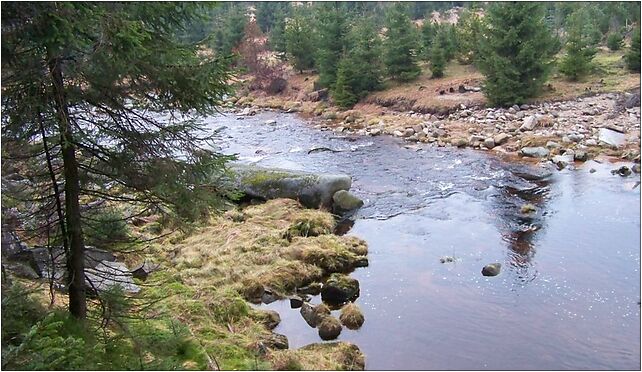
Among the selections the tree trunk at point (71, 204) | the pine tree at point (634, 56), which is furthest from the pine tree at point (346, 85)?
the tree trunk at point (71, 204)

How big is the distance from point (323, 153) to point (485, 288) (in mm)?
12611

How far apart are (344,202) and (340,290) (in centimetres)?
562

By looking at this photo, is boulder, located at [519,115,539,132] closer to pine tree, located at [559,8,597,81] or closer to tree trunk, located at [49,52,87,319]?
pine tree, located at [559,8,597,81]

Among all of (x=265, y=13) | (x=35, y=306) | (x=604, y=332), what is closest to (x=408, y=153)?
(x=604, y=332)

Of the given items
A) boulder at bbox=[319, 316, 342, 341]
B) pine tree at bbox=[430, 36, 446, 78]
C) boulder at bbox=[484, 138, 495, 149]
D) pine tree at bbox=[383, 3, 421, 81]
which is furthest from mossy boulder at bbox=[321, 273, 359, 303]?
pine tree at bbox=[430, 36, 446, 78]

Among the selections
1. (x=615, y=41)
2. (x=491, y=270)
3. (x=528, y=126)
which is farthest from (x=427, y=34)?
(x=491, y=270)

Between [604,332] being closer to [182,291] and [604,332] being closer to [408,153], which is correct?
[182,291]

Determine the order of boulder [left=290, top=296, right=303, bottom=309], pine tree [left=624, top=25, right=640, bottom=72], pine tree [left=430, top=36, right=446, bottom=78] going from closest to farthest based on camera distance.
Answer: boulder [left=290, top=296, right=303, bottom=309] → pine tree [left=624, top=25, right=640, bottom=72] → pine tree [left=430, top=36, right=446, bottom=78]

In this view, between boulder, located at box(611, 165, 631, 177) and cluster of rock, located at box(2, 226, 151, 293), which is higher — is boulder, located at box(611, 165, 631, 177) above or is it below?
below

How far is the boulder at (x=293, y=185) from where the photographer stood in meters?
15.7

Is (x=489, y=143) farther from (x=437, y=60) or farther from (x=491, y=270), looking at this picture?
(x=437, y=60)

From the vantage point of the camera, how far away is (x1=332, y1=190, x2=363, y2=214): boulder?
15.3 metres

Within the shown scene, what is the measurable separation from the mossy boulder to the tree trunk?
4.78 metres

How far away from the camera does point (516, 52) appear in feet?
85.0
